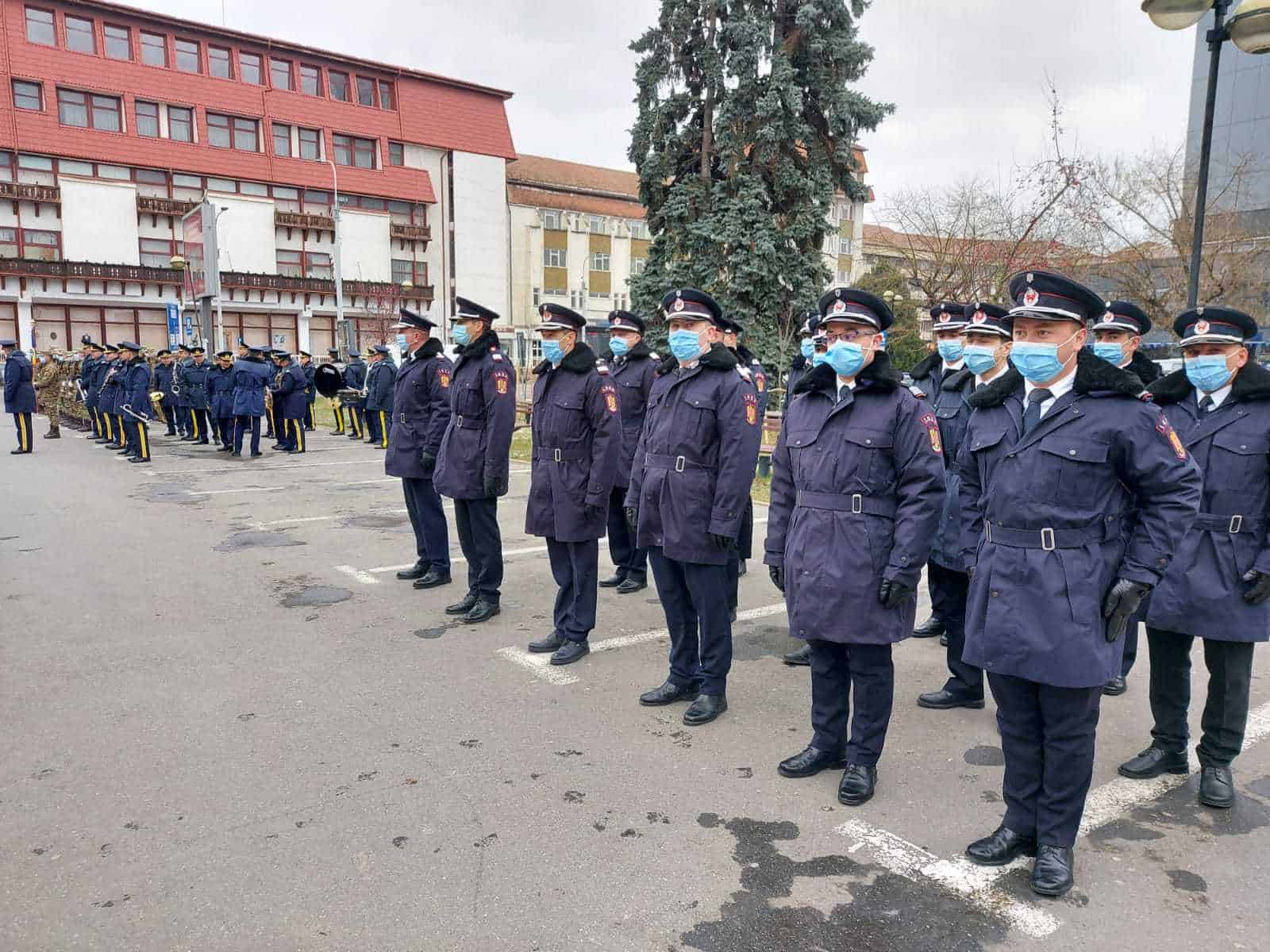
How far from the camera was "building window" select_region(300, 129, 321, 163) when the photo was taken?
5156 cm

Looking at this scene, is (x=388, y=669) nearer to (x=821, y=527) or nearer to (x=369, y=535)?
(x=821, y=527)

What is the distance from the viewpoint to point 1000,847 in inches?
130

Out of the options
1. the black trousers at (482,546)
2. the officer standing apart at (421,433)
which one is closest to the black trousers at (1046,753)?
the black trousers at (482,546)

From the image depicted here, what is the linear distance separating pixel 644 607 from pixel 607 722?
7.44ft

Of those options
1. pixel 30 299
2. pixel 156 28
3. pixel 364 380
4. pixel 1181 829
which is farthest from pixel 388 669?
pixel 156 28

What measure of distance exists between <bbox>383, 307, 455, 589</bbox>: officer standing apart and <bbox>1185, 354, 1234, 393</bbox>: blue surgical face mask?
511 centimetres

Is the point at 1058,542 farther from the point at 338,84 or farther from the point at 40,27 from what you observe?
the point at 338,84

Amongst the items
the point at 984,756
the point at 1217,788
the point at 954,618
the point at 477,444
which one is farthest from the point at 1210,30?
the point at 477,444

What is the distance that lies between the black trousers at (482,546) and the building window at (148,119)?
50101 millimetres

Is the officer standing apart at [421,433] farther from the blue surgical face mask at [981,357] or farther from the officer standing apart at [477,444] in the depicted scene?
the blue surgical face mask at [981,357]

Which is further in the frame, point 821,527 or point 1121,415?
point 821,527

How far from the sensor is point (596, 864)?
129 inches

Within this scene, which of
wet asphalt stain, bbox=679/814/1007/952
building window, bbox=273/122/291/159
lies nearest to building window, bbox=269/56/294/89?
building window, bbox=273/122/291/159

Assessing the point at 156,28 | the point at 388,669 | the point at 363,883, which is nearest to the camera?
the point at 363,883
